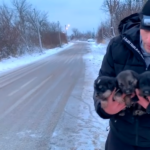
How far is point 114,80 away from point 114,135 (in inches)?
16.8

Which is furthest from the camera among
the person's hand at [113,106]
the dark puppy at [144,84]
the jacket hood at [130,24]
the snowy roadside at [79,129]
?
the snowy roadside at [79,129]

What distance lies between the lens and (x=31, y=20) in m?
41.9

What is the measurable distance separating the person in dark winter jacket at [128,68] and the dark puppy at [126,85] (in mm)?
43

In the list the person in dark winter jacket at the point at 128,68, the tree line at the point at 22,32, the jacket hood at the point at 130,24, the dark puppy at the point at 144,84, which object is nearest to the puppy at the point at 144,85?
the dark puppy at the point at 144,84

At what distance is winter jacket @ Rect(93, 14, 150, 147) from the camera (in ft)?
5.31

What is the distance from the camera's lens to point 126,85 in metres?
1.45

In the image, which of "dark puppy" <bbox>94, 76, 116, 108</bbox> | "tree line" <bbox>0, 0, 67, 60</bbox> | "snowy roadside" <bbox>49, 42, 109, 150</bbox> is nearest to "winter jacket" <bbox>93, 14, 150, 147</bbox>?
"dark puppy" <bbox>94, 76, 116, 108</bbox>

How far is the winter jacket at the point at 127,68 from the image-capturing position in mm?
1618

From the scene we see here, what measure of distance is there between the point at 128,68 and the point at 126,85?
0.69 ft

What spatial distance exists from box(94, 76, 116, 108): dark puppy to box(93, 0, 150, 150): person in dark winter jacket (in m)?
0.03

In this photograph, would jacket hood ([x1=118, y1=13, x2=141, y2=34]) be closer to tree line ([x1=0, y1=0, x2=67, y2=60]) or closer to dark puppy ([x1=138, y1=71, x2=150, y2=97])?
dark puppy ([x1=138, y1=71, x2=150, y2=97])

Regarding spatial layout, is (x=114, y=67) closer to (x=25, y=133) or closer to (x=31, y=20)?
(x=25, y=133)

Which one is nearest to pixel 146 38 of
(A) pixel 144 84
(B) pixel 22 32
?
(A) pixel 144 84

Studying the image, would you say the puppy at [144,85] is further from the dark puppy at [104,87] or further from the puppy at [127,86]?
the dark puppy at [104,87]
